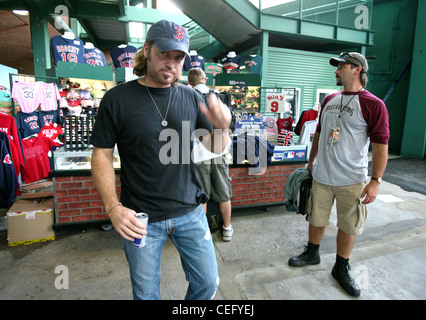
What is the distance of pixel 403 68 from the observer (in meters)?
9.30

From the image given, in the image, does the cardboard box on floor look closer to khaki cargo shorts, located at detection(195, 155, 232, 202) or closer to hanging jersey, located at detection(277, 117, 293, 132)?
khaki cargo shorts, located at detection(195, 155, 232, 202)

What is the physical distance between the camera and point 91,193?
3.21 meters

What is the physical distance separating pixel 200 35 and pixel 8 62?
31.0 ft

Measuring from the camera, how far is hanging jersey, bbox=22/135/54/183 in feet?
15.4

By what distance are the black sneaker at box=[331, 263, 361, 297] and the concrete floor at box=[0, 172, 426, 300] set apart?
0.19 ft

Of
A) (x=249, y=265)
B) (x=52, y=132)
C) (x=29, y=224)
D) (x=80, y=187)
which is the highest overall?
(x=52, y=132)

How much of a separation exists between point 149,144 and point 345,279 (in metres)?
2.16

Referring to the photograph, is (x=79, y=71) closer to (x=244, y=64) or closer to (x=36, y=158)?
(x=36, y=158)

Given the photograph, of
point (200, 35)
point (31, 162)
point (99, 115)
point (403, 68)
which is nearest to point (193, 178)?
point (99, 115)

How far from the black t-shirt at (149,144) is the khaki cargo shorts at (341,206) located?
1.54 m

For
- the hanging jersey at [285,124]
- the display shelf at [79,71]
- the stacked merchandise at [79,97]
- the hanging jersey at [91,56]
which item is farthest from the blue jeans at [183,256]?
the hanging jersey at [91,56]

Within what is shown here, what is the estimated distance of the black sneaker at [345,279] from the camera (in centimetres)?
222

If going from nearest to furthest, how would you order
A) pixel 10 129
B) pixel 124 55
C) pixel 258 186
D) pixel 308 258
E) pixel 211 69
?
pixel 308 258
pixel 10 129
pixel 258 186
pixel 124 55
pixel 211 69

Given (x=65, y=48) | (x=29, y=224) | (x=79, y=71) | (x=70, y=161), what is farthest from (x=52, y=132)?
(x=29, y=224)
